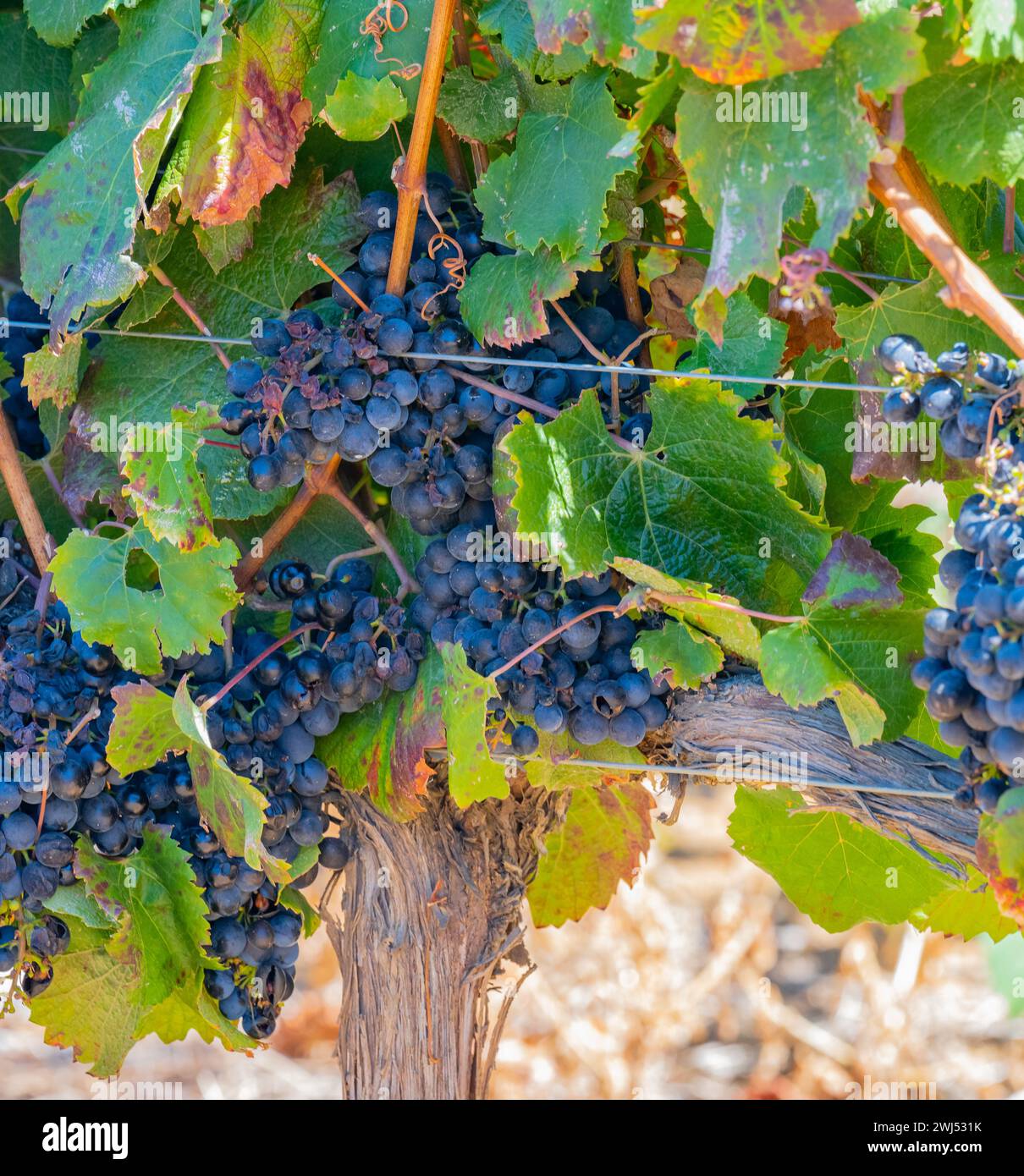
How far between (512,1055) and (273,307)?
3.21 m

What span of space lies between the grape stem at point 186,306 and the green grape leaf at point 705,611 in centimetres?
56

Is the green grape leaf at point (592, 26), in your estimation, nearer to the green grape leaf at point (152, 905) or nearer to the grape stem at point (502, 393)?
the grape stem at point (502, 393)

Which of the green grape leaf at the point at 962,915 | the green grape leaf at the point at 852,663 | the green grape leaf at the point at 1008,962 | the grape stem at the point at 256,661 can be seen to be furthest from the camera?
the green grape leaf at the point at 1008,962

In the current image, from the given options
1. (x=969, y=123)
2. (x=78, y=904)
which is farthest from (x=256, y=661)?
(x=969, y=123)

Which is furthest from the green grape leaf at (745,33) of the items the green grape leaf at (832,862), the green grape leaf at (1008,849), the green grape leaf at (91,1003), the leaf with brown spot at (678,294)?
the green grape leaf at (91,1003)

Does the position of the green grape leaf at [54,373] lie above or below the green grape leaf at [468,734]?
above

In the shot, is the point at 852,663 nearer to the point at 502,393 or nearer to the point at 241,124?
the point at 502,393

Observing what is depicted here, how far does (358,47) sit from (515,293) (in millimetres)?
325

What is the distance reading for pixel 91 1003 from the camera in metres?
1.53

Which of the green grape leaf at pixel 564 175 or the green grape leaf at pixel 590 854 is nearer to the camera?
the green grape leaf at pixel 564 175

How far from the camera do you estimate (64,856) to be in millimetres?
1419

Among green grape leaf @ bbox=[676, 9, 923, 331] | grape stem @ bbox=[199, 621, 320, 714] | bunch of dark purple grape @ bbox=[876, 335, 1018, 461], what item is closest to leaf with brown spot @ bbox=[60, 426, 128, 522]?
grape stem @ bbox=[199, 621, 320, 714]

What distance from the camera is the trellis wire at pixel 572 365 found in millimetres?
1287
